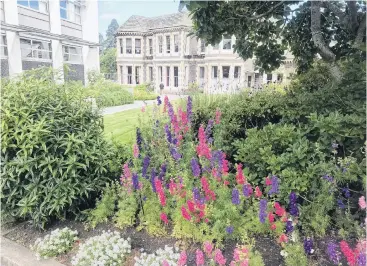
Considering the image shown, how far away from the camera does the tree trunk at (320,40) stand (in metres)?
2.38

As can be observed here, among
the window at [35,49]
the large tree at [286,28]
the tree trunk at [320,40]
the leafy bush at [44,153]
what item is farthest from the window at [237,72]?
the window at [35,49]

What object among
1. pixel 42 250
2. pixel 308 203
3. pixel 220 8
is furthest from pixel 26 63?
pixel 308 203

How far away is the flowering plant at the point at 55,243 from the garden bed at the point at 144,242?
41 millimetres

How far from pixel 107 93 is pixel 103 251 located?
1.43 meters

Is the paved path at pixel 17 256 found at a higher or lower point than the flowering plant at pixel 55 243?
lower

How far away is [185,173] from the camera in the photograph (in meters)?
1.83

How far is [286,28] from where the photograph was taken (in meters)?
2.87

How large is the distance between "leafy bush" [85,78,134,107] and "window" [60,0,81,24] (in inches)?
21.6

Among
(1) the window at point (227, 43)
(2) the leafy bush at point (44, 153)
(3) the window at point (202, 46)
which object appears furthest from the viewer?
(1) the window at point (227, 43)

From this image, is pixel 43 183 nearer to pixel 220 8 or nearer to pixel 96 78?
pixel 96 78

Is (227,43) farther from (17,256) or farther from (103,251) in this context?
(17,256)

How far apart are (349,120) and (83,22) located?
2203 millimetres

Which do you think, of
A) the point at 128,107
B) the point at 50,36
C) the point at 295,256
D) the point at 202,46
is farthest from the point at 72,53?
the point at 295,256

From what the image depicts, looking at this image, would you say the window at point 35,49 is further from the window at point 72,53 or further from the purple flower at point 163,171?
the purple flower at point 163,171
